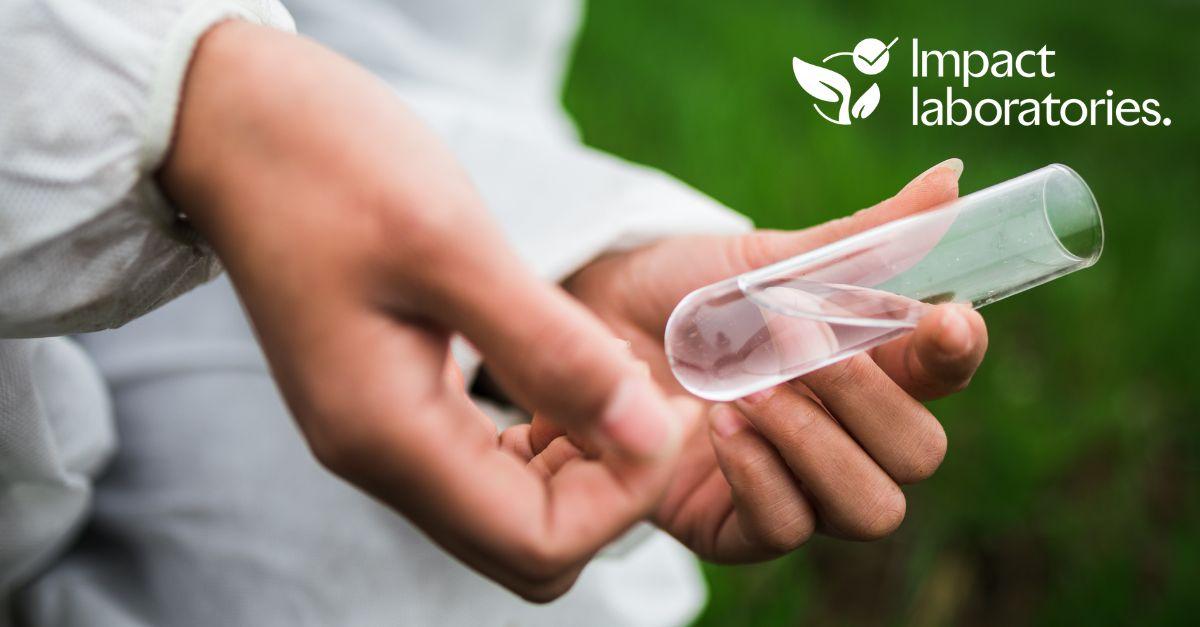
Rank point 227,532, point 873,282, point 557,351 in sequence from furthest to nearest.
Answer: point 227,532 < point 873,282 < point 557,351

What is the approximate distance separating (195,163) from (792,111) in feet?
5.31

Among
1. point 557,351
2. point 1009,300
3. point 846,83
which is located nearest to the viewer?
point 557,351

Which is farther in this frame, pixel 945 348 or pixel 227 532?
pixel 227 532

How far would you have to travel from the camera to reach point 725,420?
736 mm

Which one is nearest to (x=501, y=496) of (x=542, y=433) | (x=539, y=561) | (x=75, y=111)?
(x=539, y=561)

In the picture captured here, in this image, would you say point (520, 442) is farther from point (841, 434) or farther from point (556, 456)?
point (841, 434)

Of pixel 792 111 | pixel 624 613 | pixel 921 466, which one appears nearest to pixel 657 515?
pixel 624 613

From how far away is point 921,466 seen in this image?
73cm

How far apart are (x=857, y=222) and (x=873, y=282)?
0.07 m

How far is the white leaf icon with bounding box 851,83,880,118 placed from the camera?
1943 mm

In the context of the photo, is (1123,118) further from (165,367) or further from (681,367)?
(165,367)

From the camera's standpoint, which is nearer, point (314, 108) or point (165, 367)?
point (314, 108)

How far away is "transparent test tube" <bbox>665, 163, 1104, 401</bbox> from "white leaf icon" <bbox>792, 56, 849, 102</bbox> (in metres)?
1.22

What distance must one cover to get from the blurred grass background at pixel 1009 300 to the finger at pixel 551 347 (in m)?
0.86
